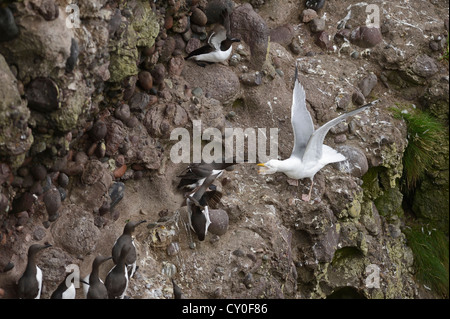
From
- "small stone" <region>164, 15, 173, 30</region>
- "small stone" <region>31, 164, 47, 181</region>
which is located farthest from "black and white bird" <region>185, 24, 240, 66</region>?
"small stone" <region>31, 164, 47, 181</region>

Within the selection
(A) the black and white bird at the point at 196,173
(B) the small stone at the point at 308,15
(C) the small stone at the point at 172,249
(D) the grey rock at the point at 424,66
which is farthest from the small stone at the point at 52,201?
(D) the grey rock at the point at 424,66

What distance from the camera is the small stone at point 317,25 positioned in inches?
304

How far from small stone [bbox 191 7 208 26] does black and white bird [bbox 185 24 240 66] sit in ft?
0.56

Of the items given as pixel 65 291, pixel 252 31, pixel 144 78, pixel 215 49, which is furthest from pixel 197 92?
pixel 65 291

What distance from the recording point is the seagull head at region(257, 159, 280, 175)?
6184mm

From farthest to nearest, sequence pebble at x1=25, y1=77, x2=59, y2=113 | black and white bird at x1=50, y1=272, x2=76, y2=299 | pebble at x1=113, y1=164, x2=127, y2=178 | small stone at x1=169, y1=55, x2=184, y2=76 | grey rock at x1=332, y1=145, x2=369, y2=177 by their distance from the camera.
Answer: grey rock at x1=332, y1=145, x2=369, y2=177
small stone at x1=169, y1=55, x2=184, y2=76
pebble at x1=113, y1=164, x2=127, y2=178
black and white bird at x1=50, y1=272, x2=76, y2=299
pebble at x1=25, y1=77, x2=59, y2=113

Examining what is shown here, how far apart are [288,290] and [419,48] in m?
3.82

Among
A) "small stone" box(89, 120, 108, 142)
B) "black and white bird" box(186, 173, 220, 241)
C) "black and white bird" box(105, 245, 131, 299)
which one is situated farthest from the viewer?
"black and white bird" box(186, 173, 220, 241)

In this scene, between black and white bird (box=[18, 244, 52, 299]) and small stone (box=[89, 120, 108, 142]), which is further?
small stone (box=[89, 120, 108, 142])

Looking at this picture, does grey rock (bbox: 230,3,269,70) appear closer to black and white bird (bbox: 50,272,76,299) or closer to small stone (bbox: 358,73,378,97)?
small stone (bbox: 358,73,378,97)

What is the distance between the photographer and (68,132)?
4711mm

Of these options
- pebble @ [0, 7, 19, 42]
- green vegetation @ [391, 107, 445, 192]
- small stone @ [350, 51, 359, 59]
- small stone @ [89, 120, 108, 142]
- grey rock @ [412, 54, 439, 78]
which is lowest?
green vegetation @ [391, 107, 445, 192]

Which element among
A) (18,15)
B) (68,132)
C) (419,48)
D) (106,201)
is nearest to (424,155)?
(419,48)

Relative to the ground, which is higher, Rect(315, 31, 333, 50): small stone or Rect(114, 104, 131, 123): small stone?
Rect(114, 104, 131, 123): small stone
